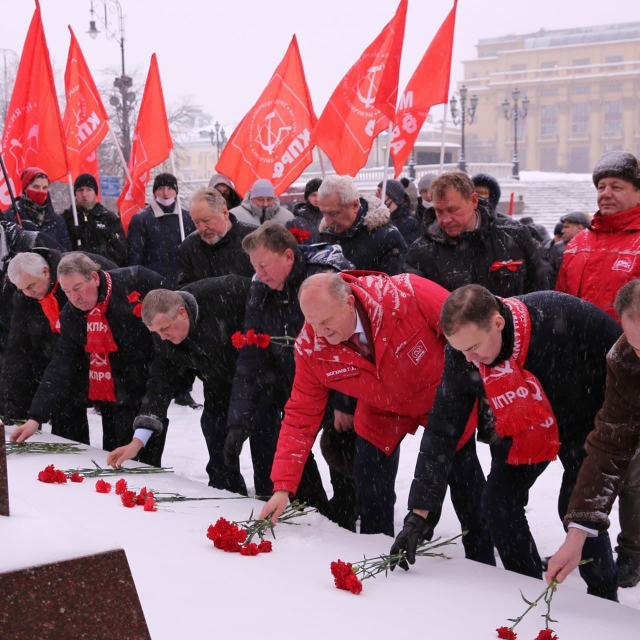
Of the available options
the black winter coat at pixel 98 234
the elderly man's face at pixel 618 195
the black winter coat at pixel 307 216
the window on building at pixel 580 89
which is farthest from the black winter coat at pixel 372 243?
the window on building at pixel 580 89

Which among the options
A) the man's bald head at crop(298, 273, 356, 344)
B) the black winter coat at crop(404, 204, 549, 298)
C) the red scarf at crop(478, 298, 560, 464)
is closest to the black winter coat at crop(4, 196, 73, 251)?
the black winter coat at crop(404, 204, 549, 298)

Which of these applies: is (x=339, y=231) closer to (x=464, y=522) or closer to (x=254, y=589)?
(x=464, y=522)

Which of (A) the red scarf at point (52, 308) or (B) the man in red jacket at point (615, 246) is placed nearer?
(B) the man in red jacket at point (615, 246)

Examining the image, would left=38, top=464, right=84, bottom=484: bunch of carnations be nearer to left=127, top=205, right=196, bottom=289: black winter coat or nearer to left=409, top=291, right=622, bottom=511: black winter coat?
left=409, top=291, right=622, bottom=511: black winter coat

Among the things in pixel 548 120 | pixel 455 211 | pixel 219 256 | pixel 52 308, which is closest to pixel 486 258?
pixel 455 211

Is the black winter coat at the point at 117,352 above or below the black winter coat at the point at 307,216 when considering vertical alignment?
below

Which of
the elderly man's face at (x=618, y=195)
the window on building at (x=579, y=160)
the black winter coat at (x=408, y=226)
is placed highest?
the window on building at (x=579, y=160)

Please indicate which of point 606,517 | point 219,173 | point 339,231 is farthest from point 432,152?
point 606,517

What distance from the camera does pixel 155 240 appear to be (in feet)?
24.5

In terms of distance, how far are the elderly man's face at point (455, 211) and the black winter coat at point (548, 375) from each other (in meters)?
1.17

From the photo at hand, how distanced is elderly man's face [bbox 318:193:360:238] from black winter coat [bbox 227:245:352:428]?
71cm

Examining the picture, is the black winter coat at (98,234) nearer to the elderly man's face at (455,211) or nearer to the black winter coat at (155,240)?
the black winter coat at (155,240)

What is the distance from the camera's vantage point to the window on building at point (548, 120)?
66938 mm

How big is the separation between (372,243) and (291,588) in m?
2.75
